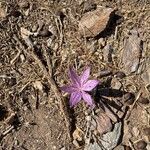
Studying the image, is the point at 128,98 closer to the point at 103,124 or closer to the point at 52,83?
the point at 103,124

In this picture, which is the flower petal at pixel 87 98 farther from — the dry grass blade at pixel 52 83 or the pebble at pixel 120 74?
the pebble at pixel 120 74

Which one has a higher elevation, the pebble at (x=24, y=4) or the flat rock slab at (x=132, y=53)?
the pebble at (x=24, y=4)

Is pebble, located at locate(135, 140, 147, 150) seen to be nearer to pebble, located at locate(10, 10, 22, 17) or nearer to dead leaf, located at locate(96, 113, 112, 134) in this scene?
dead leaf, located at locate(96, 113, 112, 134)

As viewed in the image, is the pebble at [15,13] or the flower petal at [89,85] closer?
the flower petal at [89,85]

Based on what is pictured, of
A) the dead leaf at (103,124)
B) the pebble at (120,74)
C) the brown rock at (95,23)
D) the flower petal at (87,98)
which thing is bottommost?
the dead leaf at (103,124)

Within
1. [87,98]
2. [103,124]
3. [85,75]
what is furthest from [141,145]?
[85,75]

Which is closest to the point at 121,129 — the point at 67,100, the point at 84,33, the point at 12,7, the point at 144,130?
the point at 144,130

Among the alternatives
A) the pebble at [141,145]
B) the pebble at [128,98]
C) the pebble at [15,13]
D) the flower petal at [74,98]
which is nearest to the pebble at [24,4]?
the pebble at [15,13]
